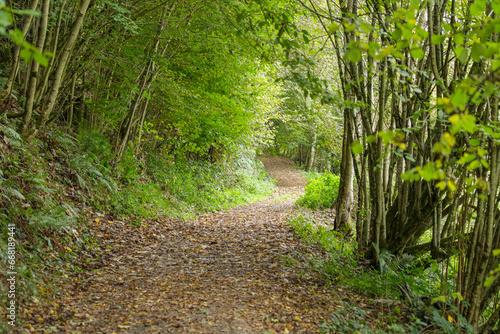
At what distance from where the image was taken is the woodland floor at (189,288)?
3697 mm

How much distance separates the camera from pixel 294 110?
25.6 feet

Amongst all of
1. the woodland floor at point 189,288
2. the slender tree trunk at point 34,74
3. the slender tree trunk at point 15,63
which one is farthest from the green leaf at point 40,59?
the slender tree trunk at point 34,74

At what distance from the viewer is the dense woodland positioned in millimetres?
2816

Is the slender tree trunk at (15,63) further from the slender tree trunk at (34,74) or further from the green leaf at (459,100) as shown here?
the green leaf at (459,100)

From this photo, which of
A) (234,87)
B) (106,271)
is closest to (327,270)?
(106,271)

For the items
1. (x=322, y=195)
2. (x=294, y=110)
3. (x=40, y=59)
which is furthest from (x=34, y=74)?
(x=322, y=195)

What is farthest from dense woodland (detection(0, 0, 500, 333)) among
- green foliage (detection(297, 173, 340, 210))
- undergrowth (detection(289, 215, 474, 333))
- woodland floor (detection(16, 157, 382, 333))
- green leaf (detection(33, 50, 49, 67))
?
woodland floor (detection(16, 157, 382, 333))

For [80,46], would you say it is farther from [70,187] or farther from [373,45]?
[373,45]

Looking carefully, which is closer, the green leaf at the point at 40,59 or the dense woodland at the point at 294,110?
the green leaf at the point at 40,59

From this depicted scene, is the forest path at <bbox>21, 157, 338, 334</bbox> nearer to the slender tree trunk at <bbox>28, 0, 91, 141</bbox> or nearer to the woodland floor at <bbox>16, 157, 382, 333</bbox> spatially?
the woodland floor at <bbox>16, 157, 382, 333</bbox>

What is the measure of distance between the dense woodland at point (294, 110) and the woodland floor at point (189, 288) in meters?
0.99

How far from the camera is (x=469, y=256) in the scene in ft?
13.2

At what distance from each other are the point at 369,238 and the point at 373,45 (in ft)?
14.2

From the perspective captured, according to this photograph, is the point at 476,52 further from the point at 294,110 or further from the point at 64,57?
the point at 294,110
